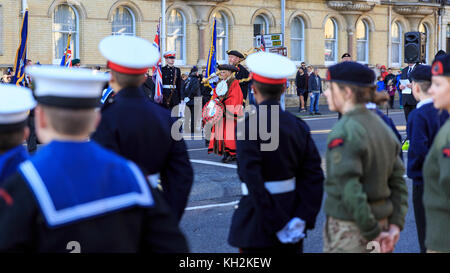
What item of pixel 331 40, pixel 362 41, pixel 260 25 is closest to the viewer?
pixel 260 25

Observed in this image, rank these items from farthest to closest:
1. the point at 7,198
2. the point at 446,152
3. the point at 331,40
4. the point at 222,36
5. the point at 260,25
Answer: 1. the point at 331,40
2. the point at 260,25
3. the point at 222,36
4. the point at 446,152
5. the point at 7,198

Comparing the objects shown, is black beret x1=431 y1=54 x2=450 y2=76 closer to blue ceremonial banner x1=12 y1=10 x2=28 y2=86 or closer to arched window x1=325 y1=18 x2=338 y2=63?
blue ceremonial banner x1=12 y1=10 x2=28 y2=86

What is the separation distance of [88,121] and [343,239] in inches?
77.4

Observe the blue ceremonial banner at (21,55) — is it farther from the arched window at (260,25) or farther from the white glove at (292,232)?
the arched window at (260,25)

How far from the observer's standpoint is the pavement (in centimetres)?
711

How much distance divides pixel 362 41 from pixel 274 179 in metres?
33.8

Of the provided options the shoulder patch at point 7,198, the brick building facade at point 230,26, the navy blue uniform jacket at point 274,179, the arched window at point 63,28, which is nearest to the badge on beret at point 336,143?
the navy blue uniform jacket at point 274,179

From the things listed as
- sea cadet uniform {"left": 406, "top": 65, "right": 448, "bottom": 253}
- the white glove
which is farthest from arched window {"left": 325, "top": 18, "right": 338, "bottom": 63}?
the white glove

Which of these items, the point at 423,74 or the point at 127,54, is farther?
the point at 423,74

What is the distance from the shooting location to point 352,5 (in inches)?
1375

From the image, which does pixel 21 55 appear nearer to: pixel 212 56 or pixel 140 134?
pixel 212 56

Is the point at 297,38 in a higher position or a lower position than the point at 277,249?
higher

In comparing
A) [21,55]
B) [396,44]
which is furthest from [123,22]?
[396,44]

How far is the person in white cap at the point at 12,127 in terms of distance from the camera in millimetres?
2727
